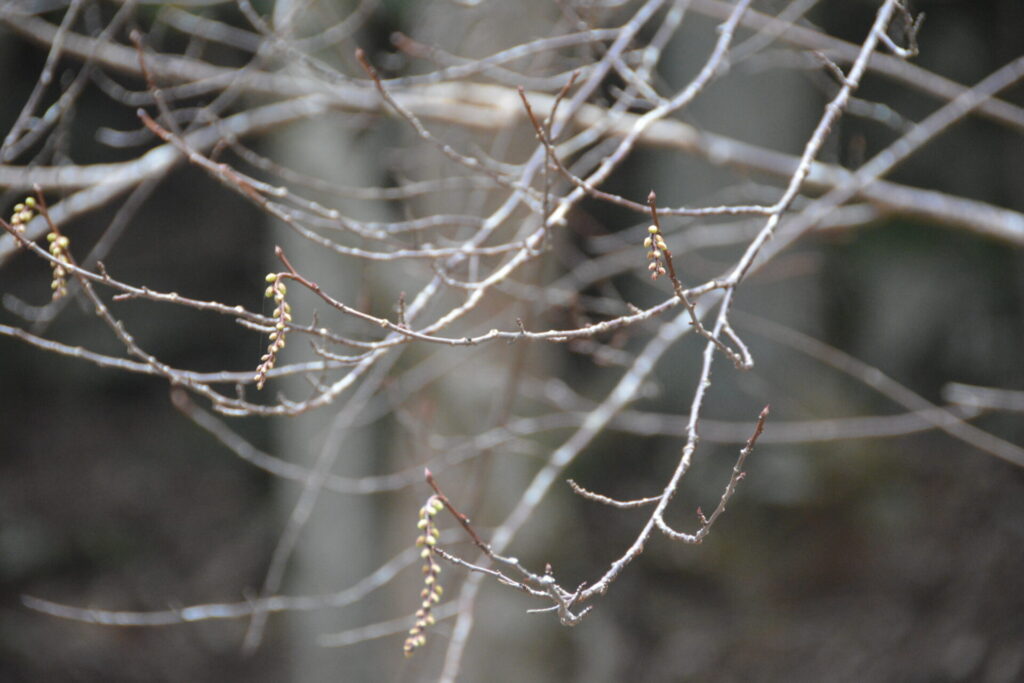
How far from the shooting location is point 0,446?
17.8 feet

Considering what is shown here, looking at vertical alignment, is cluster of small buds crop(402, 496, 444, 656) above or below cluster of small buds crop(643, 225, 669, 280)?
below

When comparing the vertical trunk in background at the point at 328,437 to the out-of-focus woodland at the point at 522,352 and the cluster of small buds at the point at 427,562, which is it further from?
the cluster of small buds at the point at 427,562

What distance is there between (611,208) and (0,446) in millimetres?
3850

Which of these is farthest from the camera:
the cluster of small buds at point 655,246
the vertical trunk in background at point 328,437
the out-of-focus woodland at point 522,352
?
the vertical trunk in background at point 328,437

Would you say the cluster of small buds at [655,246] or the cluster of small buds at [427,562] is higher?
the cluster of small buds at [655,246]

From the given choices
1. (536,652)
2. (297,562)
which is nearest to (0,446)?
(297,562)

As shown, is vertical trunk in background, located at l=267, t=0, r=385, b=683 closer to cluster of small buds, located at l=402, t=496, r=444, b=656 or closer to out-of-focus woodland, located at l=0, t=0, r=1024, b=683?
out-of-focus woodland, located at l=0, t=0, r=1024, b=683

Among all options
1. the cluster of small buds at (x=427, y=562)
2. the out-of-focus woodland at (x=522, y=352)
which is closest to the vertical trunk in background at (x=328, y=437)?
the out-of-focus woodland at (x=522, y=352)

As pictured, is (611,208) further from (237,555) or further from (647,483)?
(237,555)

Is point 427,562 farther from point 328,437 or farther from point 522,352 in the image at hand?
point 328,437

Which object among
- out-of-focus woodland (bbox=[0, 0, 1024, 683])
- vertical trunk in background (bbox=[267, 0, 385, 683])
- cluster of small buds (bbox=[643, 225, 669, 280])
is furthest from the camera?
vertical trunk in background (bbox=[267, 0, 385, 683])

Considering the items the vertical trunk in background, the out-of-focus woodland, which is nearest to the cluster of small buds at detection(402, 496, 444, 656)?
the out-of-focus woodland

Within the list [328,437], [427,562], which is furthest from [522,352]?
[328,437]

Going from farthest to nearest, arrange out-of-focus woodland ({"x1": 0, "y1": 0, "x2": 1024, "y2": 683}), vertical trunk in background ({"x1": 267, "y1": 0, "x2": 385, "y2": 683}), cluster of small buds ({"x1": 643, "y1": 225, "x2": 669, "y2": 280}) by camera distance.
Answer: vertical trunk in background ({"x1": 267, "y1": 0, "x2": 385, "y2": 683}) → out-of-focus woodland ({"x1": 0, "y1": 0, "x2": 1024, "y2": 683}) → cluster of small buds ({"x1": 643, "y1": 225, "x2": 669, "y2": 280})
